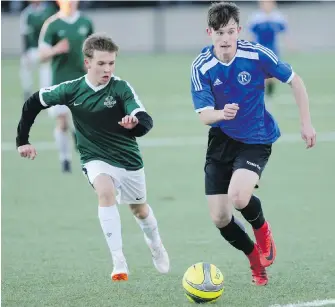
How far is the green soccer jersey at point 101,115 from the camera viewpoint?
7.71 meters

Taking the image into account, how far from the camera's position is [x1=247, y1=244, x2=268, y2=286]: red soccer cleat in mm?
7285

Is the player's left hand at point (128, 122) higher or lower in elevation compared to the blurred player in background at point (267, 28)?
higher

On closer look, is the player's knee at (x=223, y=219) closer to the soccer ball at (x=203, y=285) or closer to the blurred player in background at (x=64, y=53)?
the soccer ball at (x=203, y=285)

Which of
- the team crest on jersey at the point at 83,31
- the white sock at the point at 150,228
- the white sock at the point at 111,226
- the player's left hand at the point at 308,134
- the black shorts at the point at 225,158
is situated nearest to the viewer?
the player's left hand at the point at 308,134

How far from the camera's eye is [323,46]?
3650cm

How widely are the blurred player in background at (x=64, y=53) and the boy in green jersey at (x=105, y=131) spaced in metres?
5.82

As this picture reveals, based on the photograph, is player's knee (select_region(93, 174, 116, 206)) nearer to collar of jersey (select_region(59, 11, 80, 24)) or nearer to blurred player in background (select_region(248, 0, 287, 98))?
collar of jersey (select_region(59, 11, 80, 24))

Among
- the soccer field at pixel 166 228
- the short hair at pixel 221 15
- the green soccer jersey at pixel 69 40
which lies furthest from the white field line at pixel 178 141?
the short hair at pixel 221 15

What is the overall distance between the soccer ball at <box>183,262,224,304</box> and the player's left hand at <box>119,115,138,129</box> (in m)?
1.15

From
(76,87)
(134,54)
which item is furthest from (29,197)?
(134,54)

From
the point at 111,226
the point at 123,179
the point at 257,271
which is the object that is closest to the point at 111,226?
the point at 111,226

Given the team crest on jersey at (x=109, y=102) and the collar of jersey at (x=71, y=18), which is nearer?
the team crest on jersey at (x=109, y=102)

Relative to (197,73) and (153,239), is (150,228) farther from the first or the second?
(197,73)

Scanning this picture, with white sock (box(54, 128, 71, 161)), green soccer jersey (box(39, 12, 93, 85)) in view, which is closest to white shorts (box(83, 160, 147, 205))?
white sock (box(54, 128, 71, 161))
